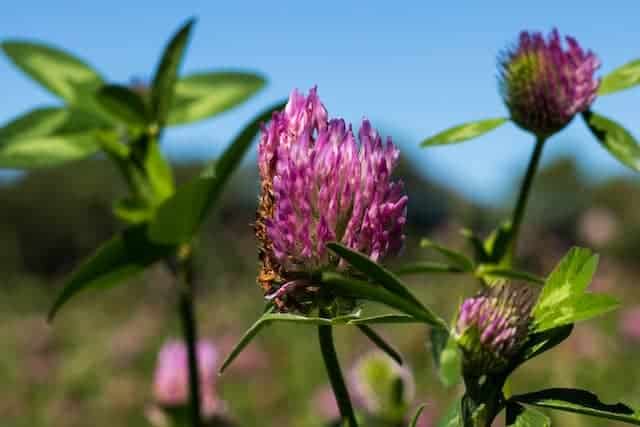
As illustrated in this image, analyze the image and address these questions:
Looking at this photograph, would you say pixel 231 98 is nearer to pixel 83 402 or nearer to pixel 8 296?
pixel 83 402

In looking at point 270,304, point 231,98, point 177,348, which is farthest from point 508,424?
point 177,348

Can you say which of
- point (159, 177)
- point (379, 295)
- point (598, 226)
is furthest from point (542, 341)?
point (598, 226)

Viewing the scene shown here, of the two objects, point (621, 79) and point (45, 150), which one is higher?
point (621, 79)

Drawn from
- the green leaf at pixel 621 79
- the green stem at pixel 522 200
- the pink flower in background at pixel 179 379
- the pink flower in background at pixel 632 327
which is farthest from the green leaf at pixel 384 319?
the pink flower in background at pixel 632 327

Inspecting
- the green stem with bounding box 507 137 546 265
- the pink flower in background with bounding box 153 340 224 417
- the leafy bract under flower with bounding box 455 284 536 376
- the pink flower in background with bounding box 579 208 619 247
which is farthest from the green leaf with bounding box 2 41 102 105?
the pink flower in background with bounding box 579 208 619 247

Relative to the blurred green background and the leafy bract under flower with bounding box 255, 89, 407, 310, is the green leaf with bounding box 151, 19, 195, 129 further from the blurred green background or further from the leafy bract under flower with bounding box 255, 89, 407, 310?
the leafy bract under flower with bounding box 255, 89, 407, 310

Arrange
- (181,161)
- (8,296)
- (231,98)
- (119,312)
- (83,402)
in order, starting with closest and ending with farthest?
(231,98)
(83,402)
(119,312)
(8,296)
(181,161)

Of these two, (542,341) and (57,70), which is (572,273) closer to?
(542,341)
